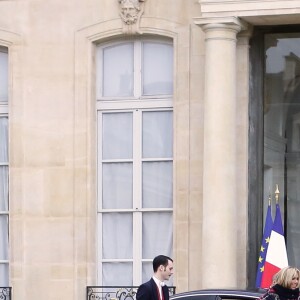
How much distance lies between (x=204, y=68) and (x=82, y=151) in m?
2.16

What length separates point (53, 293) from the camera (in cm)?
2175

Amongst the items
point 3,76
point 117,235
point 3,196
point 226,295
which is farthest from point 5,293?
point 226,295

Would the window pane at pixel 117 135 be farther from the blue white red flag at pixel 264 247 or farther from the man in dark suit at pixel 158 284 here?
the man in dark suit at pixel 158 284

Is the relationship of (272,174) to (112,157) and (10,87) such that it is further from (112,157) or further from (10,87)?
(10,87)

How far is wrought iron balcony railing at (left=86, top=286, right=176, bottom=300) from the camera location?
2184cm

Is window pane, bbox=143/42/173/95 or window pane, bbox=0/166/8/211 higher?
window pane, bbox=143/42/173/95

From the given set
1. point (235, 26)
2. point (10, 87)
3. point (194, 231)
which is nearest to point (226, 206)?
point (194, 231)

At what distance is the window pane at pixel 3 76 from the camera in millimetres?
22531

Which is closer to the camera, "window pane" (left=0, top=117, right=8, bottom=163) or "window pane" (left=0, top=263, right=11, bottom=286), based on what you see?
"window pane" (left=0, top=263, right=11, bottom=286)

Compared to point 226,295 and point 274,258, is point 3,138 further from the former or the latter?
point 226,295

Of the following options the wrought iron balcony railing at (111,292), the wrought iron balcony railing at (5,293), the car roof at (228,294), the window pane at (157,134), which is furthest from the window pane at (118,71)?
the car roof at (228,294)

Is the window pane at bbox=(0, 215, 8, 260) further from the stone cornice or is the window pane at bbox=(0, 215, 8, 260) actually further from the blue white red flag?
the stone cornice

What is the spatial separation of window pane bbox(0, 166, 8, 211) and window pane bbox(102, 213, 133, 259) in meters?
1.50

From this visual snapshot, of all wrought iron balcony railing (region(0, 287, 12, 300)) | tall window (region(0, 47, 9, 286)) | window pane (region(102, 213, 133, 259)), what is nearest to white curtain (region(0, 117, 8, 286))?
tall window (region(0, 47, 9, 286))
